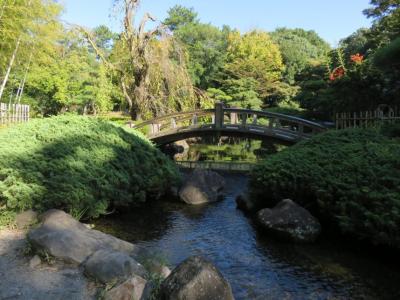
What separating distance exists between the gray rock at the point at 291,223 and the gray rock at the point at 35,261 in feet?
12.8

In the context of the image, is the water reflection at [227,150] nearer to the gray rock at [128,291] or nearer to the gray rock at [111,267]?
the gray rock at [111,267]

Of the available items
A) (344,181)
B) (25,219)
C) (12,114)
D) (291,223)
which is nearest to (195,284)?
(291,223)

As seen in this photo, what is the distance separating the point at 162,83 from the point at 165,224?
12816 mm

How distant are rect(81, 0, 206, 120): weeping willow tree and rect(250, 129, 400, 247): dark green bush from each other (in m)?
11.7

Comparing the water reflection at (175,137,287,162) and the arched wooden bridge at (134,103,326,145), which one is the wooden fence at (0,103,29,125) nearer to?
the arched wooden bridge at (134,103,326,145)

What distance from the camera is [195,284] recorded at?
380 cm

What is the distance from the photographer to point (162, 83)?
19.7 metres

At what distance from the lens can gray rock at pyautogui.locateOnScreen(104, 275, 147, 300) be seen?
13.1 ft

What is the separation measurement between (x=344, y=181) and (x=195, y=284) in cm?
394

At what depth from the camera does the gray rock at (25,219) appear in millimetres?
6322

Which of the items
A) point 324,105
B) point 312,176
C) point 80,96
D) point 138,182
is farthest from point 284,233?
point 80,96

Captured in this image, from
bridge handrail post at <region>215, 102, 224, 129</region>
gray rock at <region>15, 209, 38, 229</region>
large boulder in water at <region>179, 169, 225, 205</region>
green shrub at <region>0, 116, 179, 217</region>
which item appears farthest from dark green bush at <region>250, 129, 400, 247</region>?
bridge handrail post at <region>215, 102, 224, 129</region>

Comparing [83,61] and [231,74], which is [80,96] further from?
[231,74]

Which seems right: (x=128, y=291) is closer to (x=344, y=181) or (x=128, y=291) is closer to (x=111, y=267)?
(x=111, y=267)
